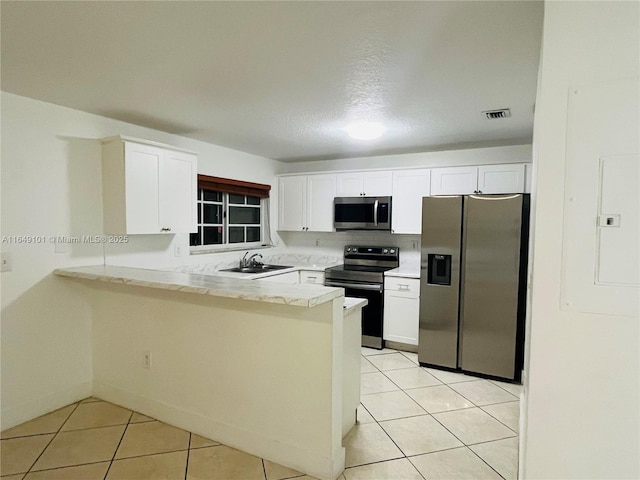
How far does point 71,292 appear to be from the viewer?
2.93 metres

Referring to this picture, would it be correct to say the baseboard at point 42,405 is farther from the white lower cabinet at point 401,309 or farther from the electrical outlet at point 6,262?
the white lower cabinet at point 401,309

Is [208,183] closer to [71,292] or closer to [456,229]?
[71,292]

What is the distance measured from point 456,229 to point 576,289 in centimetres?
222

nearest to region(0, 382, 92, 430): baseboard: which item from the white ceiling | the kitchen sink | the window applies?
the window

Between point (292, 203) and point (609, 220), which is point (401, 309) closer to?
point (292, 203)

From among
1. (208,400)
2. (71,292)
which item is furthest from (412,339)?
(71,292)

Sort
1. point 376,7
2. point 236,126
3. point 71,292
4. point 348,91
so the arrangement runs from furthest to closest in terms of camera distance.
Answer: point 236,126
point 71,292
point 348,91
point 376,7

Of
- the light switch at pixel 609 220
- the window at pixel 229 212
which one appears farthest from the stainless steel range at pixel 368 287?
the light switch at pixel 609 220

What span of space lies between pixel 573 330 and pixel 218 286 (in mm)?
1721

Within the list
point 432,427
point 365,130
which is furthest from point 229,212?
point 432,427

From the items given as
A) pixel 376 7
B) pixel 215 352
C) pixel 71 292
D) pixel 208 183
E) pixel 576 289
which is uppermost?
pixel 376 7

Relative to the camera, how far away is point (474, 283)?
11.2 ft

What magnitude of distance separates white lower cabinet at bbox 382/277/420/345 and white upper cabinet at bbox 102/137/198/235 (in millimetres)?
2278

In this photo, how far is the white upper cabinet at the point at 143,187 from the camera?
2936mm
